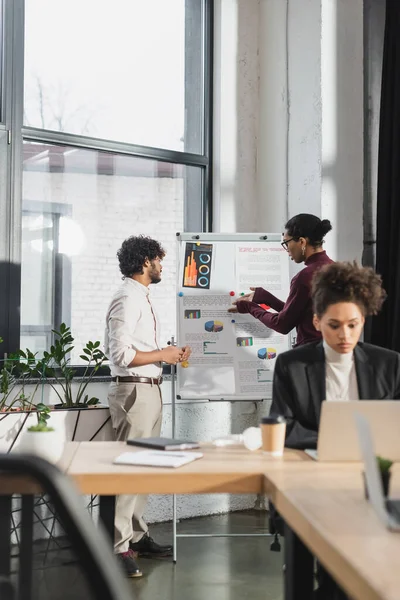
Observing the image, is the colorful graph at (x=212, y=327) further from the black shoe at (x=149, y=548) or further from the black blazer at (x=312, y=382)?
the black blazer at (x=312, y=382)

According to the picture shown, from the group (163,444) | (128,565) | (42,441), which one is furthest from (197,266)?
(42,441)

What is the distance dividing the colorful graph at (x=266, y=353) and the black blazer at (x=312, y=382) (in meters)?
1.82

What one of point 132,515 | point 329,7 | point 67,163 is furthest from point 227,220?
point 132,515

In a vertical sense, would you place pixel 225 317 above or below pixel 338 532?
above

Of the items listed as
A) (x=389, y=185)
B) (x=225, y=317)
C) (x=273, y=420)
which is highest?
(x=389, y=185)

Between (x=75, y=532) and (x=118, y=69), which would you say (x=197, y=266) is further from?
(x=75, y=532)

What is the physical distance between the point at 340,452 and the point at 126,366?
1.87 m

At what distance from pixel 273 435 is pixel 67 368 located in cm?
210

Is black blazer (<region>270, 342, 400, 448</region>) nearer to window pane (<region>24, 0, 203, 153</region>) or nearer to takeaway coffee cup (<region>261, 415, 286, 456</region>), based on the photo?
takeaway coffee cup (<region>261, 415, 286, 456</region>)

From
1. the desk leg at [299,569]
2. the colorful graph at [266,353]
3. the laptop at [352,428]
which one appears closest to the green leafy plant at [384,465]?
the desk leg at [299,569]

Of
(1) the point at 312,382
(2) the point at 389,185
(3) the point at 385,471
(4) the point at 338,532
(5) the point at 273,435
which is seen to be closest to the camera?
(4) the point at 338,532

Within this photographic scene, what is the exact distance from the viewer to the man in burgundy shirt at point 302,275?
13.1ft

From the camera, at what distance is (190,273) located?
4.42m

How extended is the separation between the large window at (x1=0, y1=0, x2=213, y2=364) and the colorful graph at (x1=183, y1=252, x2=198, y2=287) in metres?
0.55
